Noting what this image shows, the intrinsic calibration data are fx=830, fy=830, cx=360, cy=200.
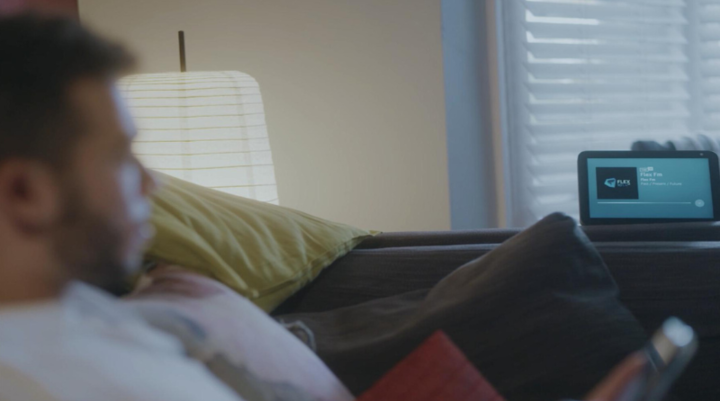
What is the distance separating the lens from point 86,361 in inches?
15.8

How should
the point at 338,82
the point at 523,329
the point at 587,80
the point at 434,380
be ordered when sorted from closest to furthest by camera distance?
1. the point at 434,380
2. the point at 523,329
3. the point at 338,82
4. the point at 587,80

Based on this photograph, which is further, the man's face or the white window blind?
the white window blind

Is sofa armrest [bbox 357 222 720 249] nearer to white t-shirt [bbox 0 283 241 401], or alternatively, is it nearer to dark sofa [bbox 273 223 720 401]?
dark sofa [bbox 273 223 720 401]

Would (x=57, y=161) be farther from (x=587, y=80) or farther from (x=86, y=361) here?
(x=587, y=80)

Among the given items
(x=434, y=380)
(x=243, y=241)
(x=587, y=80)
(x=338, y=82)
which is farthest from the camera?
(x=587, y=80)

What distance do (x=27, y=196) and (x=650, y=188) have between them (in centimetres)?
130

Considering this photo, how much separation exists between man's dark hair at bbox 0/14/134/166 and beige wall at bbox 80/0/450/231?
1.76 meters

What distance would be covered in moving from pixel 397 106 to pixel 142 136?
0.74 metres

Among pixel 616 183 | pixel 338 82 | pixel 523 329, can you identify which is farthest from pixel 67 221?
pixel 338 82

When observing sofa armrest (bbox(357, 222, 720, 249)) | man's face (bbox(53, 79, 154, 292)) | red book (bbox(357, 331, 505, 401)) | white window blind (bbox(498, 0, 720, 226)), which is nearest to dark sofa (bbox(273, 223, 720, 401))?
sofa armrest (bbox(357, 222, 720, 249))

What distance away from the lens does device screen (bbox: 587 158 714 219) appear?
152 centimetres

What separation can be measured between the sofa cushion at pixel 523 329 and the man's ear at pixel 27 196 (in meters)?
0.59

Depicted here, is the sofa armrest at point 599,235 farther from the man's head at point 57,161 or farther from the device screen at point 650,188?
the man's head at point 57,161

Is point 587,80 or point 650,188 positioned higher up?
point 587,80
